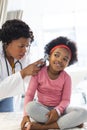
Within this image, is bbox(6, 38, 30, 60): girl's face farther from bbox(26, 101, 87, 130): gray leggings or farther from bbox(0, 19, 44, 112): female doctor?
bbox(26, 101, 87, 130): gray leggings

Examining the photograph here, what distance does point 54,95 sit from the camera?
1.37 meters

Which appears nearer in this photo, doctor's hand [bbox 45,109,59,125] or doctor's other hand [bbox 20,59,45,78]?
doctor's hand [bbox 45,109,59,125]

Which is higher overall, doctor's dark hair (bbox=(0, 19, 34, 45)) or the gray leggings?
doctor's dark hair (bbox=(0, 19, 34, 45))

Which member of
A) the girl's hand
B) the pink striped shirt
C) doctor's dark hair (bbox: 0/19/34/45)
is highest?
doctor's dark hair (bbox: 0/19/34/45)

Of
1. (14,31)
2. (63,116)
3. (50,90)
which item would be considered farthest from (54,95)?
(14,31)

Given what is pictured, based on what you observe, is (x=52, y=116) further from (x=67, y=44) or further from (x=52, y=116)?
(x=67, y=44)

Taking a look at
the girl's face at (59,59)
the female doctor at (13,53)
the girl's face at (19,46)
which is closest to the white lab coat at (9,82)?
the female doctor at (13,53)

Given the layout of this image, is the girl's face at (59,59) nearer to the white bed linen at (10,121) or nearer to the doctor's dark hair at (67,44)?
the doctor's dark hair at (67,44)

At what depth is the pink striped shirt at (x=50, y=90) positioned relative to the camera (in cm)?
136

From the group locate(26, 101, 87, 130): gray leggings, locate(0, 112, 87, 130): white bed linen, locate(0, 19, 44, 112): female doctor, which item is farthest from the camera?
locate(0, 19, 44, 112): female doctor

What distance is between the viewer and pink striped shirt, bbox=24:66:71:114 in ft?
4.45

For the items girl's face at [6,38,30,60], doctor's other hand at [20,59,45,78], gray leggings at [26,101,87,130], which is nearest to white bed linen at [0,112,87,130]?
gray leggings at [26,101,87,130]

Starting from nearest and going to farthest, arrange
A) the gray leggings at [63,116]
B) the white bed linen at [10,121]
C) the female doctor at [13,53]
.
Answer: the gray leggings at [63,116] < the white bed linen at [10,121] < the female doctor at [13,53]

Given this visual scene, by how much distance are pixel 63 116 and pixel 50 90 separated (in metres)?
0.18
